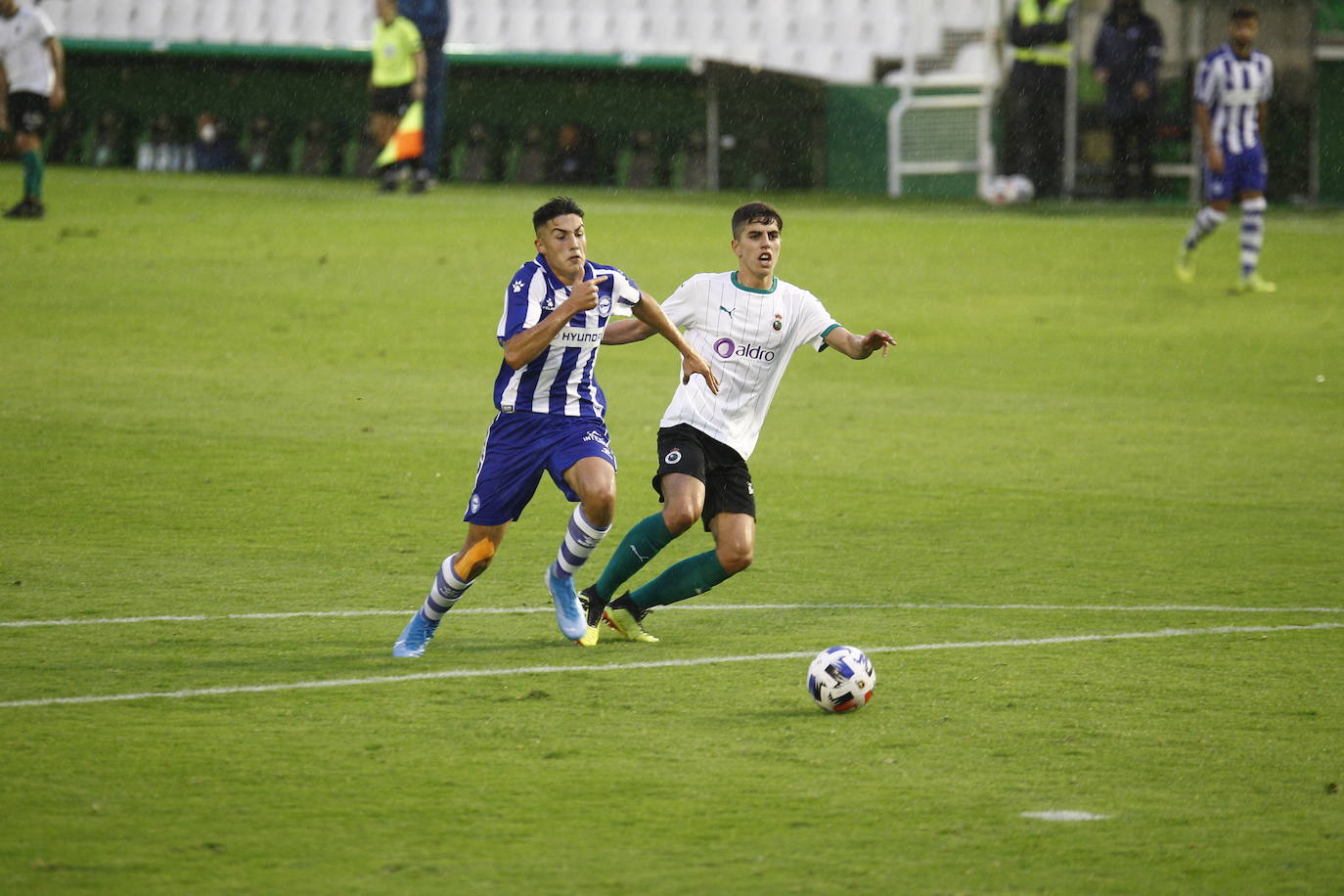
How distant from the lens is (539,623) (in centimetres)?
768

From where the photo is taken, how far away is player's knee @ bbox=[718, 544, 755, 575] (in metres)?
7.37

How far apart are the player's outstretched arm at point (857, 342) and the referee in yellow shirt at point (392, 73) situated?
54.6 ft

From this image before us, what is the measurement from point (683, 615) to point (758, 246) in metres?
1.52

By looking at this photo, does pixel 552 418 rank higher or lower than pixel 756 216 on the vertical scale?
lower

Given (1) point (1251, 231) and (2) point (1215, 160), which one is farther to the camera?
(1) point (1251, 231)

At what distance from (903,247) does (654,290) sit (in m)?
3.96

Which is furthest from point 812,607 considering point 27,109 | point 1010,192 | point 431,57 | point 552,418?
point 431,57

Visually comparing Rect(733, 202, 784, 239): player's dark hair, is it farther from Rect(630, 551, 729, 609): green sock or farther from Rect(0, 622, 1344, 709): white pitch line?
Rect(0, 622, 1344, 709): white pitch line

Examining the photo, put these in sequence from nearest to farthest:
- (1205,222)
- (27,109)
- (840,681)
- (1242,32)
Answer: (840,681) < (1242,32) < (1205,222) < (27,109)

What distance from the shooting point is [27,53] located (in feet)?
70.4

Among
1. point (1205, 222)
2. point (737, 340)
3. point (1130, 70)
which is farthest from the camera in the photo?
point (1130, 70)

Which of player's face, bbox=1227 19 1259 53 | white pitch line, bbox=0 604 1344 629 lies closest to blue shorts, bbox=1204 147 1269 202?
player's face, bbox=1227 19 1259 53

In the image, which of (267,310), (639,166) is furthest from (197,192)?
(267,310)

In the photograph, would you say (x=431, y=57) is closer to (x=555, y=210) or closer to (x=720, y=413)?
(x=720, y=413)
